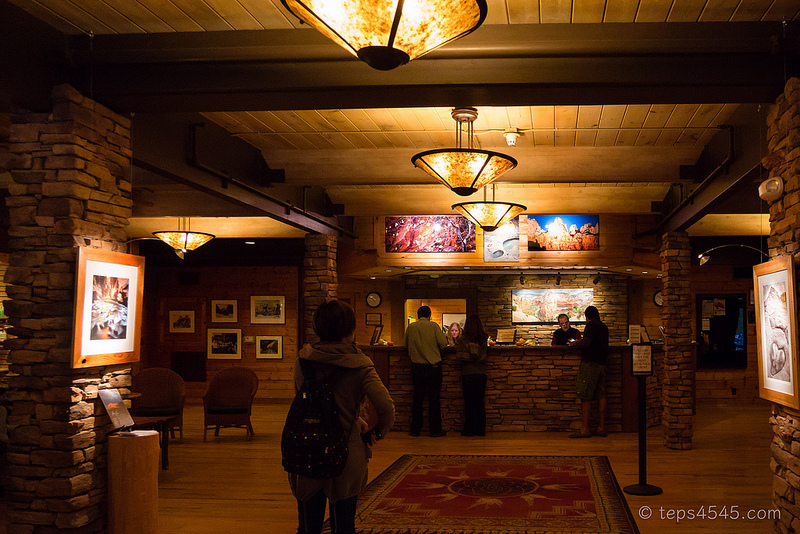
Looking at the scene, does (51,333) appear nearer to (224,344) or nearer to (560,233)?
(560,233)

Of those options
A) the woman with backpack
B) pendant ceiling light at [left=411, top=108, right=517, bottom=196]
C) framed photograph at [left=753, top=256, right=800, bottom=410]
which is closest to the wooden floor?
framed photograph at [left=753, top=256, right=800, bottom=410]

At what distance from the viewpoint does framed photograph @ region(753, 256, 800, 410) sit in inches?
160

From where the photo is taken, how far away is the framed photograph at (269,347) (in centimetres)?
1348

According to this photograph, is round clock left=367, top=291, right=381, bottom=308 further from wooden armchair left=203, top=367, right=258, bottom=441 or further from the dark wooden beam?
the dark wooden beam

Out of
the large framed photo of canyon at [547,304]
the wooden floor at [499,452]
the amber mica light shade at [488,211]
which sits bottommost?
the wooden floor at [499,452]

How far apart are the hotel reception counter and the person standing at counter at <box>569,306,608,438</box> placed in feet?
1.16

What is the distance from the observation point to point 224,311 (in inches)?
540

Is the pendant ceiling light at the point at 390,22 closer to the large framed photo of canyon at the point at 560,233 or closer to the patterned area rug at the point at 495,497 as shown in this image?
the patterned area rug at the point at 495,497

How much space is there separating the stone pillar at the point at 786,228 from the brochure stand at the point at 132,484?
405cm

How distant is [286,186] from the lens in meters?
8.46

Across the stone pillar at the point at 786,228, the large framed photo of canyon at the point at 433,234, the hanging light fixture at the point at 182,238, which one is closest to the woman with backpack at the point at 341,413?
the stone pillar at the point at 786,228

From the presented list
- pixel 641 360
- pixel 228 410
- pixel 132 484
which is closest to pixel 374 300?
pixel 228 410

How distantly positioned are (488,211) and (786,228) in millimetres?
3682

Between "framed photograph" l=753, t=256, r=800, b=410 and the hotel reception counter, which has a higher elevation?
"framed photograph" l=753, t=256, r=800, b=410
